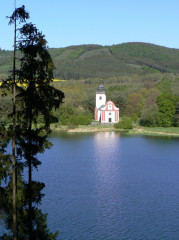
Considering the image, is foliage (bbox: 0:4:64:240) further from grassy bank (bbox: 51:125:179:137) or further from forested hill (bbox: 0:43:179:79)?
forested hill (bbox: 0:43:179:79)

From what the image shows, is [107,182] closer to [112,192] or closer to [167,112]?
[112,192]

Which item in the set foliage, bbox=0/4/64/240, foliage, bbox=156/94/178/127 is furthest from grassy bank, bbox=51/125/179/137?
foliage, bbox=0/4/64/240

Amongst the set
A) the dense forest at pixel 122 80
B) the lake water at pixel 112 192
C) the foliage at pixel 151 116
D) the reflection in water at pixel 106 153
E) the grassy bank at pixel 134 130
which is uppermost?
the dense forest at pixel 122 80

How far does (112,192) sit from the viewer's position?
2130 cm

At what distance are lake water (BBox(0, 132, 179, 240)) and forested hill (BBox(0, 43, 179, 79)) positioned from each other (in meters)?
78.2

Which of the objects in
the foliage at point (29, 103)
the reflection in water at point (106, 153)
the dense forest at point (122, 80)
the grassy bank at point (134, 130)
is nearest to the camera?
the foliage at point (29, 103)

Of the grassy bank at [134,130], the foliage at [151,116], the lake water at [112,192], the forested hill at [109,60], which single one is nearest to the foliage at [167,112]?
the foliage at [151,116]

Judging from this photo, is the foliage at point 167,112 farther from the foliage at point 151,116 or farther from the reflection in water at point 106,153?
the reflection in water at point 106,153

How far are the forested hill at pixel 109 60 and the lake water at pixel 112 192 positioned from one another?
78.2 meters

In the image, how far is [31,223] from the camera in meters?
10.4

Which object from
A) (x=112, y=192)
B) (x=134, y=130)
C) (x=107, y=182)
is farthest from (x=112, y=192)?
(x=134, y=130)

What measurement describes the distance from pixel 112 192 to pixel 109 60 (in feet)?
375

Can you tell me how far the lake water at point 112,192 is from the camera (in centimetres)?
1630

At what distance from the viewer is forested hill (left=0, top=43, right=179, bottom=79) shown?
118500mm
